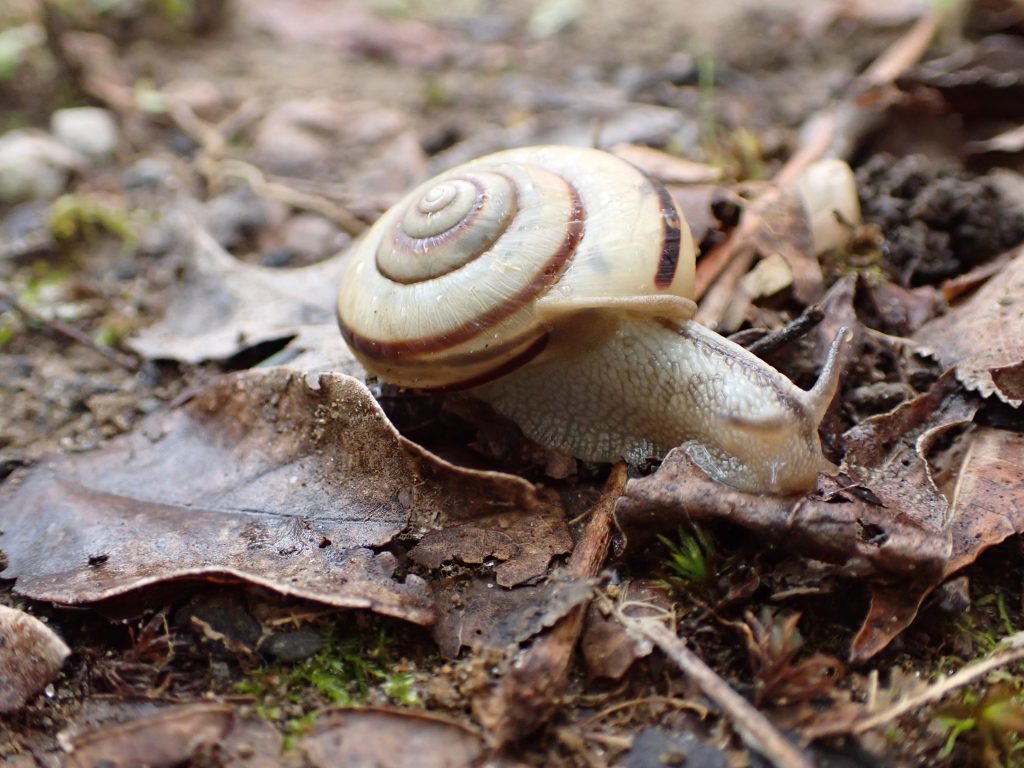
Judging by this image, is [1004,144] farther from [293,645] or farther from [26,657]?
[26,657]

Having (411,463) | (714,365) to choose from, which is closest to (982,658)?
(714,365)

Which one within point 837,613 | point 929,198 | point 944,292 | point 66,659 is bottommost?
point 66,659

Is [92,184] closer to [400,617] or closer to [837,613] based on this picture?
[400,617]

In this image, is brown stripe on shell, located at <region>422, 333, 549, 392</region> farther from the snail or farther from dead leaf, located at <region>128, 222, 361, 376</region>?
dead leaf, located at <region>128, 222, 361, 376</region>

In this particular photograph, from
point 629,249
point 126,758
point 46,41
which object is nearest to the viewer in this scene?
point 126,758

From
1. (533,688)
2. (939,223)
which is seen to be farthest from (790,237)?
(533,688)
